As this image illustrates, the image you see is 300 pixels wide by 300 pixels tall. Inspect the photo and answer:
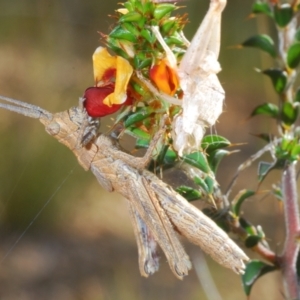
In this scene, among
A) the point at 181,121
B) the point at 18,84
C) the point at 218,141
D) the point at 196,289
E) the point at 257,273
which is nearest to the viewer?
the point at 181,121

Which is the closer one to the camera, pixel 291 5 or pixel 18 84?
pixel 291 5

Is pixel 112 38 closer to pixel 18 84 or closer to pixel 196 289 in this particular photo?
pixel 18 84

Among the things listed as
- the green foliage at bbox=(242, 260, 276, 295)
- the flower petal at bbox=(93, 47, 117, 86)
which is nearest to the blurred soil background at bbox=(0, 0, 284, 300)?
the green foliage at bbox=(242, 260, 276, 295)

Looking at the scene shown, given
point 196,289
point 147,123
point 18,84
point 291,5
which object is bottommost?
point 196,289

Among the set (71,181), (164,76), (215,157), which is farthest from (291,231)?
(71,181)

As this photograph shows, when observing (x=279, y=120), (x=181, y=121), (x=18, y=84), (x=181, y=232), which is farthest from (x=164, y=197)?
(x=18, y=84)

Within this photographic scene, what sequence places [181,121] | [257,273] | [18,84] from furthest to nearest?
[18,84] → [257,273] → [181,121]

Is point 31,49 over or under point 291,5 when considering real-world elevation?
under

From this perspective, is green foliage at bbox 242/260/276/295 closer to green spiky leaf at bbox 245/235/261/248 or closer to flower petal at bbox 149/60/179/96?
green spiky leaf at bbox 245/235/261/248
